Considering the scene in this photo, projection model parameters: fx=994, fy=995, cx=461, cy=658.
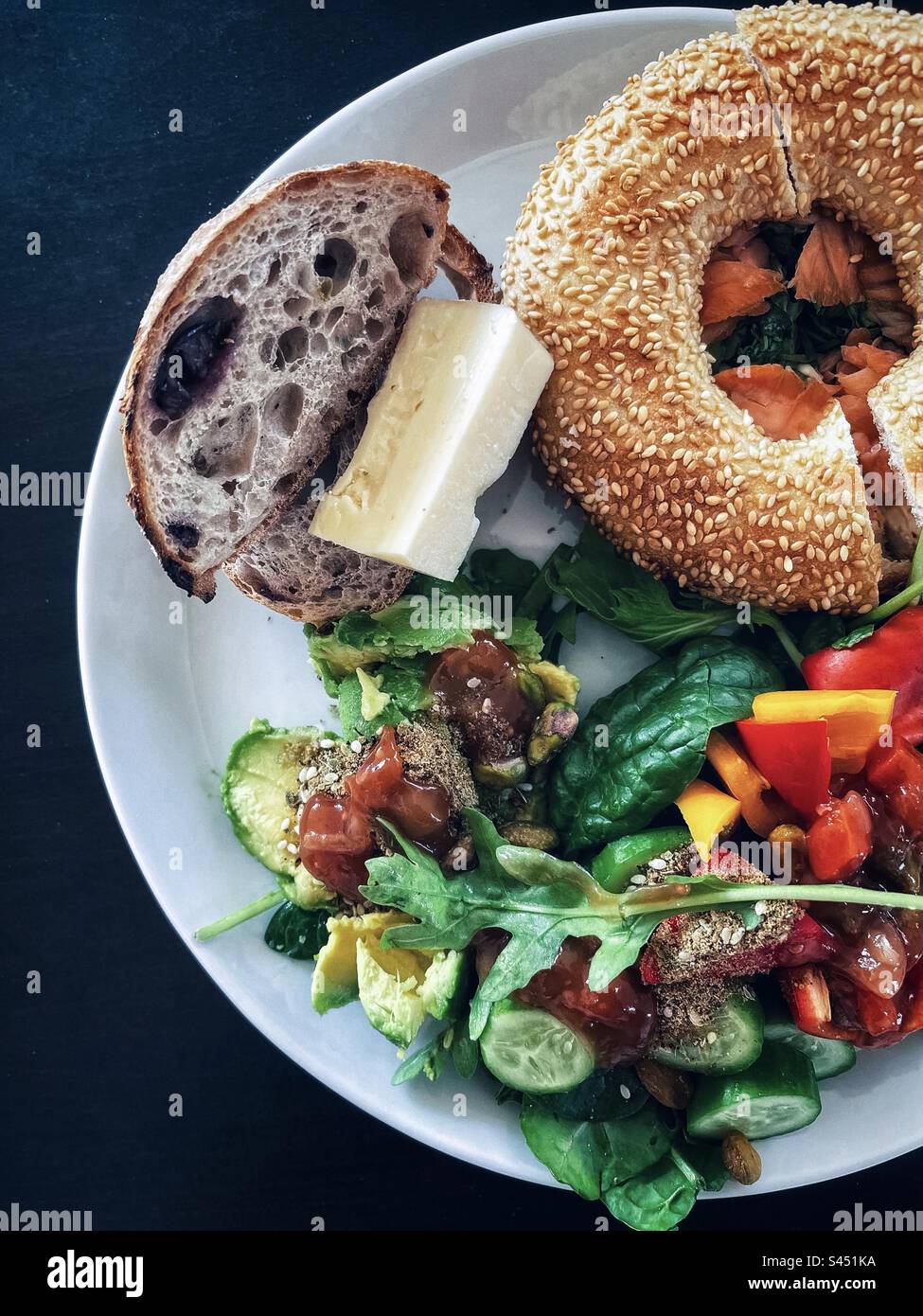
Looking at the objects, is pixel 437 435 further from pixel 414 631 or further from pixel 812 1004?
pixel 812 1004

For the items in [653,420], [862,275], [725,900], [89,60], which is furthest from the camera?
[89,60]

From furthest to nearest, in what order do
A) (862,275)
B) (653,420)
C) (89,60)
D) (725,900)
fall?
1. (89,60)
2. (862,275)
3. (653,420)
4. (725,900)

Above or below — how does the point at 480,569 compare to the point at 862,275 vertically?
below

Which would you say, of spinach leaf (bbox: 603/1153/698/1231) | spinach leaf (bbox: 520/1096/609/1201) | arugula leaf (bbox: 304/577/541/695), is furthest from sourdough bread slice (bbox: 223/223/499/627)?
spinach leaf (bbox: 603/1153/698/1231)

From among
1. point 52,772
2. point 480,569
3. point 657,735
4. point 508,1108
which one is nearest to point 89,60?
point 480,569

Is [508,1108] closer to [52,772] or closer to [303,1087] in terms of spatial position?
[303,1087]

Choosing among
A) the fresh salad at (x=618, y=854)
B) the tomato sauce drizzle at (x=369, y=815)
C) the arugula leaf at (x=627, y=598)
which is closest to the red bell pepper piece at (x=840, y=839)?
the fresh salad at (x=618, y=854)

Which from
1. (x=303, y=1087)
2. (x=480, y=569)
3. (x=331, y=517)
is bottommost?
(x=303, y=1087)

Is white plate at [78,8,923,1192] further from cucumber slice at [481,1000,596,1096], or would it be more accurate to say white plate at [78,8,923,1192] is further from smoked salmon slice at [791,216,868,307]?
smoked salmon slice at [791,216,868,307]
